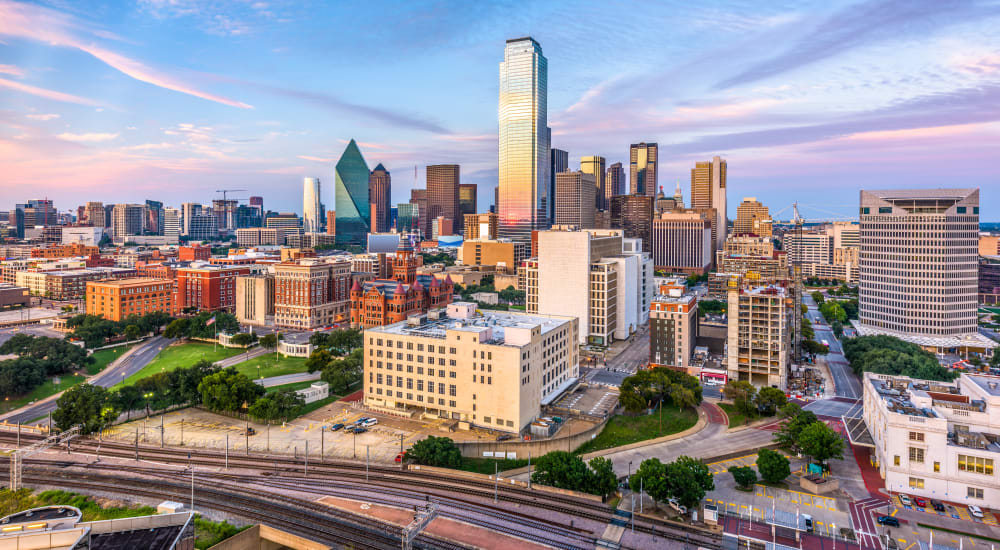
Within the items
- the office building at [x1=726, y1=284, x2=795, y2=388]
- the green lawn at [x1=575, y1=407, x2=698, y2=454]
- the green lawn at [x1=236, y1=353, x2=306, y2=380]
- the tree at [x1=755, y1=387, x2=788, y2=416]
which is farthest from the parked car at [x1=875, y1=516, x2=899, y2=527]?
the green lawn at [x1=236, y1=353, x2=306, y2=380]

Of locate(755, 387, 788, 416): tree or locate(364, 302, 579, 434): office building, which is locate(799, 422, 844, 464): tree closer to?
locate(755, 387, 788, 416): tree

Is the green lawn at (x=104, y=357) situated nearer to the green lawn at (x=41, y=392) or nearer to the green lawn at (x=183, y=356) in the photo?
the green lawn at (x=41, y=392)

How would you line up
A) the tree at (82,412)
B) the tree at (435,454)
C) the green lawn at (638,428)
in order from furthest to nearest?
the green lawn at (638,428)
the tree at (82,412)
the tree at (435,454)

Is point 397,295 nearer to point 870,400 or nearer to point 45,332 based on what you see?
point 45,332

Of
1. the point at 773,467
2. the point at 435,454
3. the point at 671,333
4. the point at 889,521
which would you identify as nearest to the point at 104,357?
the point at 435,454

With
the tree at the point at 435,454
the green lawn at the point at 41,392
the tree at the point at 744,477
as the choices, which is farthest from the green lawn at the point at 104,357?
the tree at the point at 744,477

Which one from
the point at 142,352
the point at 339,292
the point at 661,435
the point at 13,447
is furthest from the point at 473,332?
the point at 339,292
